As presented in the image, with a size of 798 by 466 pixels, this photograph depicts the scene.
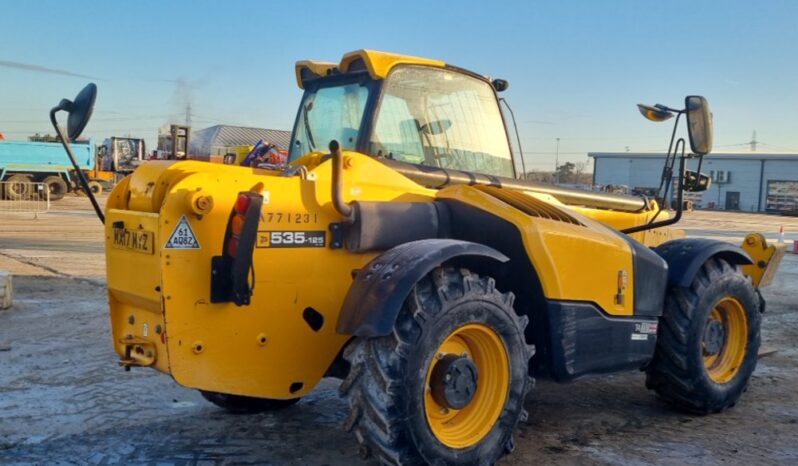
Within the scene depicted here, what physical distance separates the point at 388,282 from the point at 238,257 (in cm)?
72

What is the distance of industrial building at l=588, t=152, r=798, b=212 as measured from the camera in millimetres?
60188

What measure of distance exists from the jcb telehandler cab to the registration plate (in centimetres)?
1

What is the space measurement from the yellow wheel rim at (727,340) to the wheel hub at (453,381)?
2410 millimetres

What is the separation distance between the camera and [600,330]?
4559 millimetres

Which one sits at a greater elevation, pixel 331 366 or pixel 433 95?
pixel 433 95

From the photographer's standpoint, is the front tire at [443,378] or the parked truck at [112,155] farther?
the parked truck at [112,155]

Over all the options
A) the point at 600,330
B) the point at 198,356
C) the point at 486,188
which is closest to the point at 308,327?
the point at 198,356

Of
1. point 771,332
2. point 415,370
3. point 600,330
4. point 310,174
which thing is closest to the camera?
point 415,370

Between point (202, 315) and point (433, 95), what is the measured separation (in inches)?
85.4

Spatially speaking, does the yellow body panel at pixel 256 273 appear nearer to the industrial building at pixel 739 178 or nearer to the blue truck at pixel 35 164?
the blue truck at pixel 35 164

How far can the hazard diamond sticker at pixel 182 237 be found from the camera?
11.9ft

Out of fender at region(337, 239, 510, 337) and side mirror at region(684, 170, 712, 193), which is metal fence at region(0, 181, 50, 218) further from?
fender at region(337, 239, 510, 337)

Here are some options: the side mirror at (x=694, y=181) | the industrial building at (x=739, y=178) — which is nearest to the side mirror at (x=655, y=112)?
the side mirror at (x=694, y=181)

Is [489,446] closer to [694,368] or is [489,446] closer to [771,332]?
[694,368]
